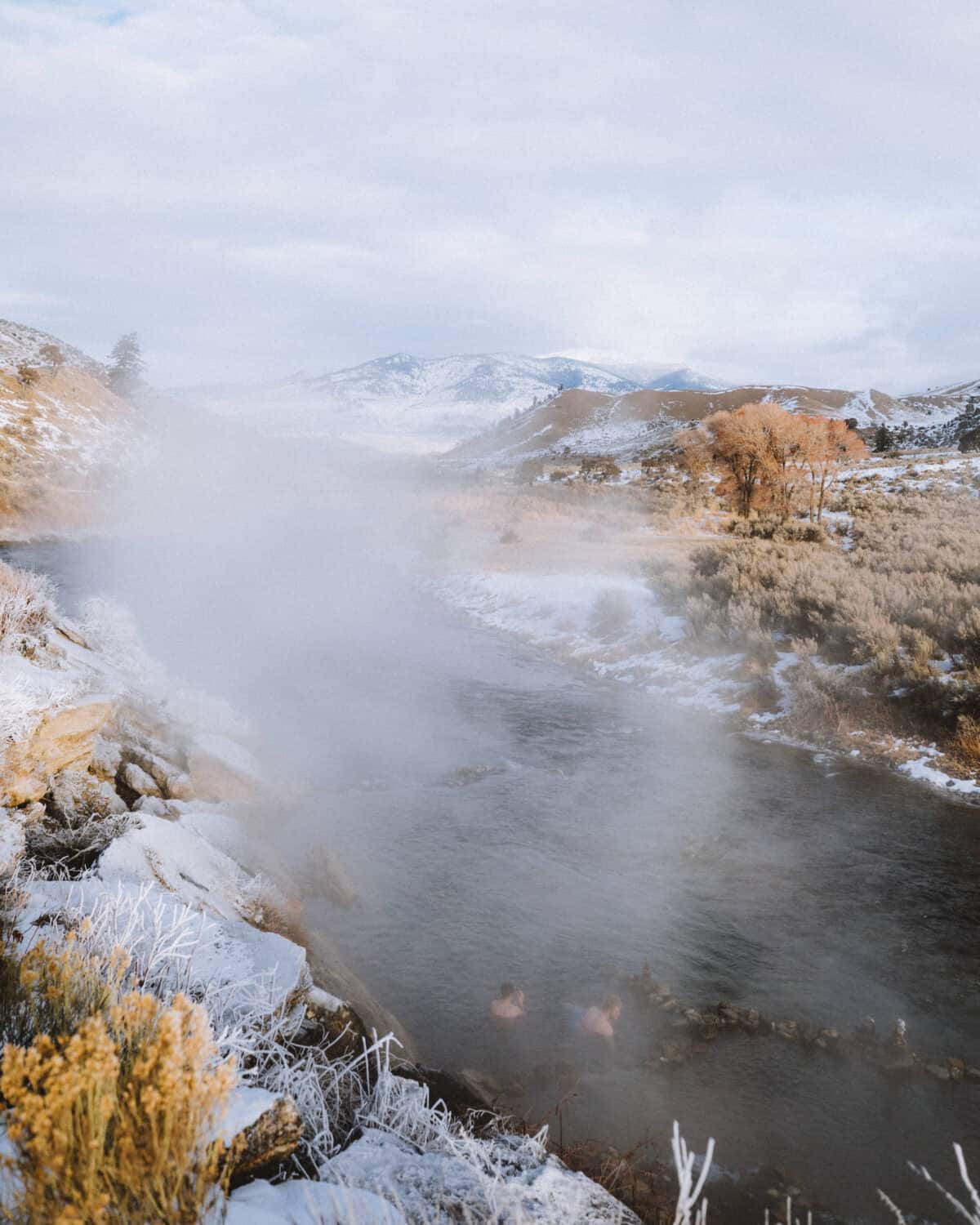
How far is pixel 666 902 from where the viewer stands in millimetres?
8102

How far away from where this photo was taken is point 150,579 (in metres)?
26.2

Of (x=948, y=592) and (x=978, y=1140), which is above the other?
(x=948, y=592)

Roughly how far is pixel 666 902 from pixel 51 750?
6.50 m

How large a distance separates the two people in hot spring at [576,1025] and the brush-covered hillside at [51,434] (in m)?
33.4

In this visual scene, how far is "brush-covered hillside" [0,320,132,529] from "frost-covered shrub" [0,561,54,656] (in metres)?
25.1

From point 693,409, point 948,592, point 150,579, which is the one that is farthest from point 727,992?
point 693,409

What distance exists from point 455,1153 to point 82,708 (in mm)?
5773

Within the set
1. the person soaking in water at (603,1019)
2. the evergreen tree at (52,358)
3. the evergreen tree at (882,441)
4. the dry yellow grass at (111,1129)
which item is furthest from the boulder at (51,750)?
the evergreen tree at (882,441)

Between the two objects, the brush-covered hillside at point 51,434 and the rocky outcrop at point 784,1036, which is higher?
the brush-covered hillside at point 51,434

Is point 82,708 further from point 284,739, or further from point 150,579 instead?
point 150,579

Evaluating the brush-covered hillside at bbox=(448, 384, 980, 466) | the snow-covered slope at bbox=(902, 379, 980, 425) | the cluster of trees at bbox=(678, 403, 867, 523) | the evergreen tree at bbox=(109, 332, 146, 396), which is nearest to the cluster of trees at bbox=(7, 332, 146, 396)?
the evergreen tree at bbox=(109, 332, 146, 396)

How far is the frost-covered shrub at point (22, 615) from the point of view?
→ 8.48 metres

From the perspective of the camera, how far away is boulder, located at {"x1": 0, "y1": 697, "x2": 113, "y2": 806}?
239 inches

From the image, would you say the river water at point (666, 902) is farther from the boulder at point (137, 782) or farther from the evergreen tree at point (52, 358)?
the evergreen tree at point (52, 358)
